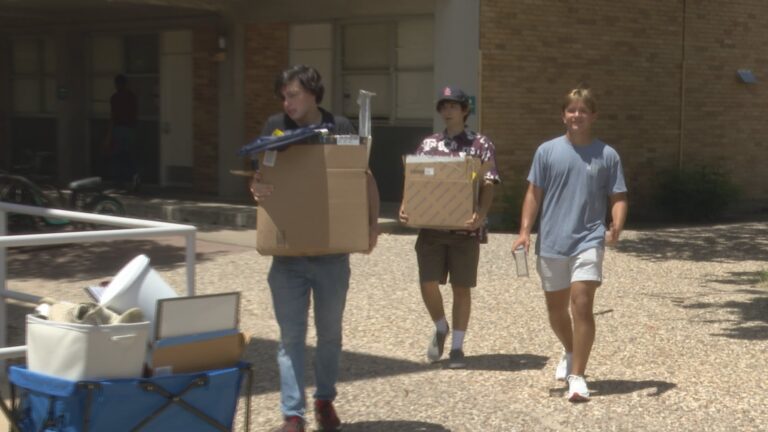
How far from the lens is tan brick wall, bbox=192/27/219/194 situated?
59.9 ft

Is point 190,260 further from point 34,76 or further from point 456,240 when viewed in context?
point 34,76

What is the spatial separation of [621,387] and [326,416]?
6.93 feet

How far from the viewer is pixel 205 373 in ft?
15.3

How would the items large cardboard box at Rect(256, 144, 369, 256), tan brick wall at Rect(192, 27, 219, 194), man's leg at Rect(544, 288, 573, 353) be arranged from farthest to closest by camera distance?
tan brick wall at Rect(192, 27, 219, 194)
man's leg at Rect(544, 288, 573, 353)
large cardboard box at Rect(256, 144, 369, 256)

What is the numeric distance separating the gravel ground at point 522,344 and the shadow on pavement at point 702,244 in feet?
0.29

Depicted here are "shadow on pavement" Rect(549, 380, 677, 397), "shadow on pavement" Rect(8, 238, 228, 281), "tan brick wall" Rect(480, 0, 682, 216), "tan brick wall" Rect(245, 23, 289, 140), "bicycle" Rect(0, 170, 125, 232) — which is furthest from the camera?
"tan brick wall" Rect(245, 23, 289, 140)

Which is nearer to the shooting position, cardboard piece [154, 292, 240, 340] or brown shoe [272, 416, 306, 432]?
cardboard piece [154, 292, 240, 340]

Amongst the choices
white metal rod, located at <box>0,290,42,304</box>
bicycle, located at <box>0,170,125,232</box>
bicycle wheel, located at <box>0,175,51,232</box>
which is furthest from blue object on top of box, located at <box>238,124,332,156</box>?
bicycle wheel, located at <box>0,175,51,232</box>

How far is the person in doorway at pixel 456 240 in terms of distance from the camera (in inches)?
293

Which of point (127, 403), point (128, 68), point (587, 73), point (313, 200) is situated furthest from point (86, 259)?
point (128, 68)

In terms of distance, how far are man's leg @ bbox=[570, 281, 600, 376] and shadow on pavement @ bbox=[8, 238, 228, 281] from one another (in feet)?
19.4

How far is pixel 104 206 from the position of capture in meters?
14.2

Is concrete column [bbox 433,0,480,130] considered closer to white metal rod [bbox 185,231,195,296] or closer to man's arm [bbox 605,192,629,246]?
man's arm [bbox 605,192,629,246]

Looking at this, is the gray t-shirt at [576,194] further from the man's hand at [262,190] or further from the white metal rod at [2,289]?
the white metal rod at [2,289]
